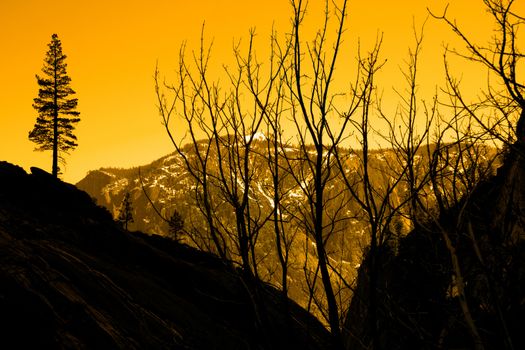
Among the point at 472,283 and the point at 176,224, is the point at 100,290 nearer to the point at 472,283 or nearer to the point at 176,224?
the point at 176,224

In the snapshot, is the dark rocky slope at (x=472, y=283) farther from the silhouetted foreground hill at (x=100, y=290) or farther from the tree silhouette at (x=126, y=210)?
the tree silhouette at (x=126, y=210)

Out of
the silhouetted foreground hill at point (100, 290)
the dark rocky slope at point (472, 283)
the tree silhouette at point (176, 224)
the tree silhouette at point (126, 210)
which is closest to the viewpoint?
the dark rocky slope at point (472, 283)

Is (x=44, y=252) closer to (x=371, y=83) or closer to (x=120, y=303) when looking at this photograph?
(x=120, y=303)

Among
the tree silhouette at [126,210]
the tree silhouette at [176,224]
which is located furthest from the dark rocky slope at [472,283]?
the tree silhouette at [126,210]

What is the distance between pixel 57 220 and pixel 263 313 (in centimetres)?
1297

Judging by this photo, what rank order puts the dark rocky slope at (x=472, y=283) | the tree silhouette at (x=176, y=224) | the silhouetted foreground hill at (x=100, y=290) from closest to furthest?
1. the dark rocky slope at (x=472, y=283)
2. the tree silhouette at (x=176, y=224)
3. the silhouetted foreground hill at (x=100, y=290)

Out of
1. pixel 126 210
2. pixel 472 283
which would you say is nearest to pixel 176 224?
pixel 472 283

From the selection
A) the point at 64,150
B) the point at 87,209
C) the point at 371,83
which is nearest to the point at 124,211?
the point at 64,150

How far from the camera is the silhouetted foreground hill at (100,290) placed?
6426mm

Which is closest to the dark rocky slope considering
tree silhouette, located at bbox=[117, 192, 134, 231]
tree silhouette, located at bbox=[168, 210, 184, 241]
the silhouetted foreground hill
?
the silhouetted foreground hill

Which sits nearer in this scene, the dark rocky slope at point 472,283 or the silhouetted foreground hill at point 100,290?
the dark rocky slope at point 472,283

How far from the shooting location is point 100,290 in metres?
9.73

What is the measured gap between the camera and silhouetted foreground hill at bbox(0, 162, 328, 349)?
253 inches

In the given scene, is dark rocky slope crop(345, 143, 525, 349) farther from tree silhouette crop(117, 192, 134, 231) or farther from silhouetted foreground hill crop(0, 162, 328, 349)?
tree silhouette crop(117, 192, 134, 231)
